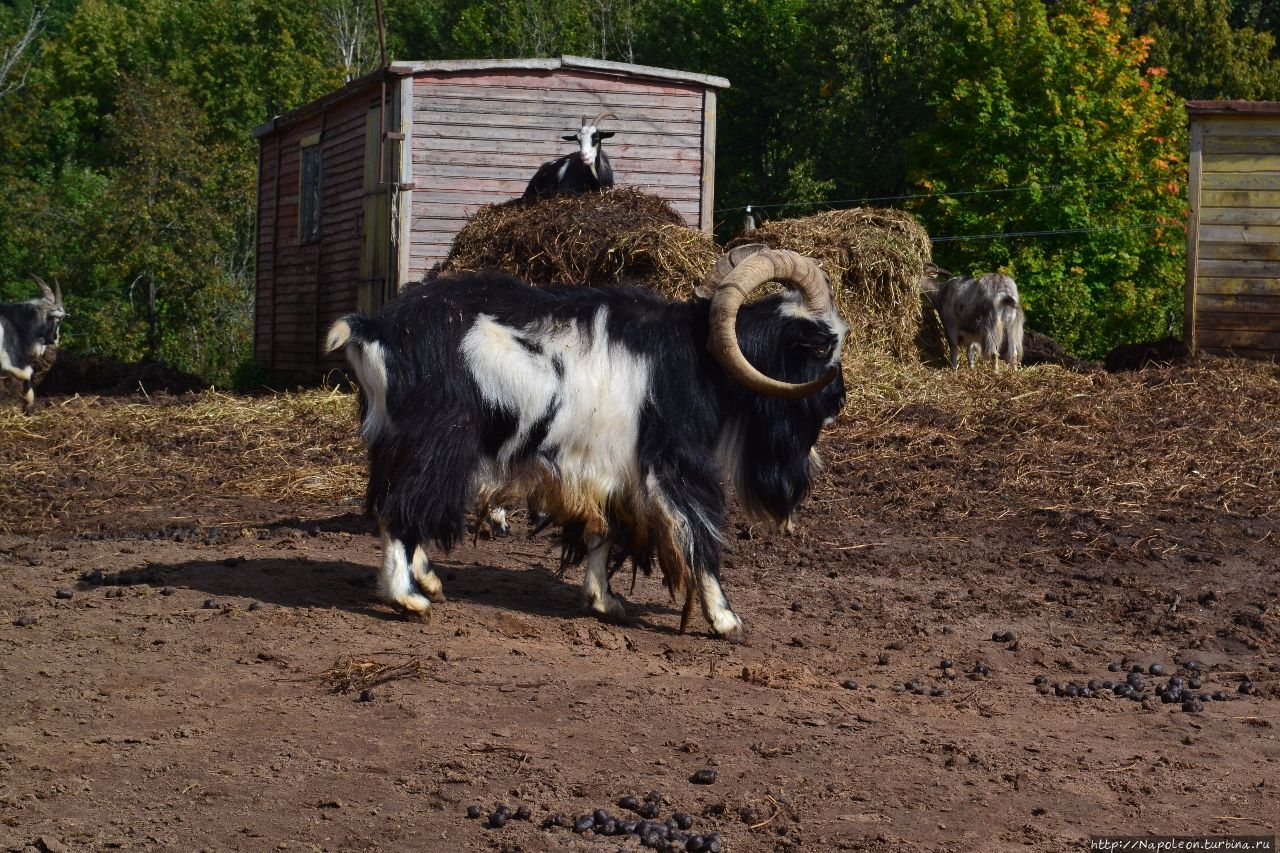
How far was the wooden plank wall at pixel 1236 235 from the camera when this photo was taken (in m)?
15.4

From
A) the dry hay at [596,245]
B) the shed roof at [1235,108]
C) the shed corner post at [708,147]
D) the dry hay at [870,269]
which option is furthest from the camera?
the shed corner post at [708,147]

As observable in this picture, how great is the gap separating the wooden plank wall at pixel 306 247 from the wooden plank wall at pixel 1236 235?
34.1 feet

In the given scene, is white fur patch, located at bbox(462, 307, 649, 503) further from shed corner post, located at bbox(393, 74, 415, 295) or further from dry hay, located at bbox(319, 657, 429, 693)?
shed corner post, located at bbox(393, 74, 415, 295)

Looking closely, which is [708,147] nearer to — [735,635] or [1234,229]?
[1234,229]

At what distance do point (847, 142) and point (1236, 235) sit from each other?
63.1ft

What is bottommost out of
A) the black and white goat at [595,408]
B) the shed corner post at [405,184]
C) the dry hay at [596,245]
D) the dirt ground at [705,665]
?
the dirt ground at [705,665]

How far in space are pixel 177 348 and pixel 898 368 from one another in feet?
76.0

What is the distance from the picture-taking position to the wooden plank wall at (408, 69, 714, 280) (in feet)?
57.8

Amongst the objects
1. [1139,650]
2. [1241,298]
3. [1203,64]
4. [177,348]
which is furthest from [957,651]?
[1203,64]

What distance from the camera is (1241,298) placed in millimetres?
15461

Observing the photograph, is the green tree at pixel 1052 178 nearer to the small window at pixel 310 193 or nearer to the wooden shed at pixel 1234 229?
the wooden shed at pixel 1234 229

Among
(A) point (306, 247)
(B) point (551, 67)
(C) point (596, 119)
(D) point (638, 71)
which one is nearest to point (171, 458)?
(C) point (596, 119)

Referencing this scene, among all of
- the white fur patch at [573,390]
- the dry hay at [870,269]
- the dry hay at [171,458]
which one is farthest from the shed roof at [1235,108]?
the white fur patch at [573,390]

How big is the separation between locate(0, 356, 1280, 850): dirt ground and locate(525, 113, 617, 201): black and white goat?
590cm
